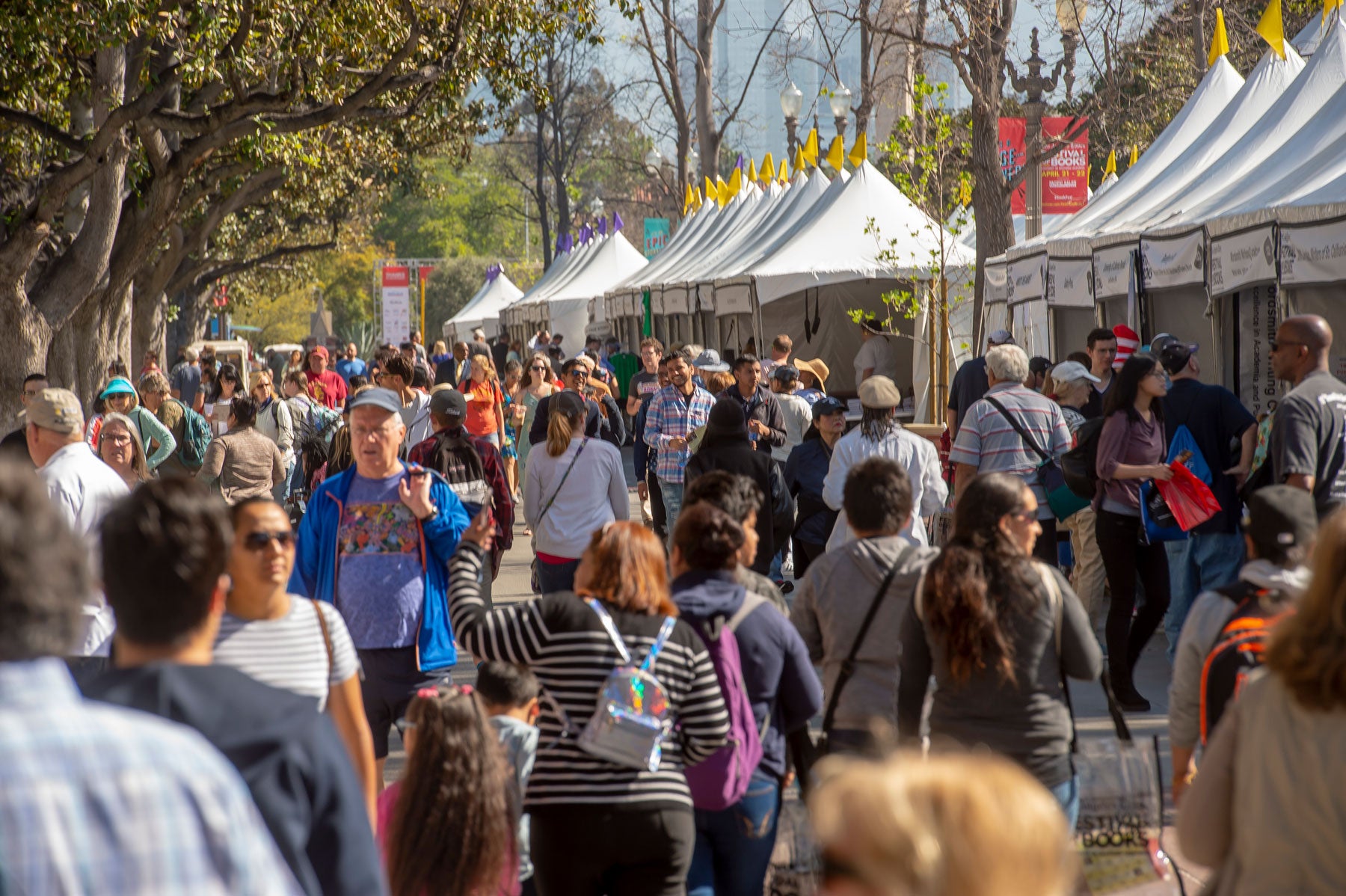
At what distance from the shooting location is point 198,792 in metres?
1.87

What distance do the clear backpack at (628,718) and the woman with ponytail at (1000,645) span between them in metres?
0.79

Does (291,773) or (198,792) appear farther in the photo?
(291,773)

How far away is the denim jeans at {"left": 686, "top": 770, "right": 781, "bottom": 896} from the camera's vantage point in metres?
4.15

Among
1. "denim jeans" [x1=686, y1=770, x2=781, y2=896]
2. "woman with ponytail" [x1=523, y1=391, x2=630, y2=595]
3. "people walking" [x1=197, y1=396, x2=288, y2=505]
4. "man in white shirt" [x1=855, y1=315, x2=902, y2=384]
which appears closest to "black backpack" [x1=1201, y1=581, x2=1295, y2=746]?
"denim jeans" [x1=686, y1=770, x2=781, y2=896]

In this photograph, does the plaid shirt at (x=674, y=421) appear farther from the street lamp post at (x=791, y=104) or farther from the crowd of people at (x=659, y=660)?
the street lamp post at (x=791, y=104)

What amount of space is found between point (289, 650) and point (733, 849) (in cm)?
136

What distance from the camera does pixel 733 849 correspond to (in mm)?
4180

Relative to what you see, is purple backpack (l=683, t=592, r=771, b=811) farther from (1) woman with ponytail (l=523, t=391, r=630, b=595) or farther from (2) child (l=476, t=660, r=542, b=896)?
(1) woman with ponytail (l=523, t=391, r=630, b=595)

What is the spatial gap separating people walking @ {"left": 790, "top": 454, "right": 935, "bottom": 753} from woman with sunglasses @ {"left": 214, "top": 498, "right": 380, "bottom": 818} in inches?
61.4

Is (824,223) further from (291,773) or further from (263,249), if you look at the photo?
(263,249)

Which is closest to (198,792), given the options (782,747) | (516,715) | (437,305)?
(516,715)

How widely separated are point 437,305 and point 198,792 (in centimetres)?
9076

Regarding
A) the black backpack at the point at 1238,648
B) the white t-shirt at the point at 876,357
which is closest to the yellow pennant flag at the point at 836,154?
the white t-shirt at the point at 876,357

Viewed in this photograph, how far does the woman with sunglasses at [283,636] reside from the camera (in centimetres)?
370
